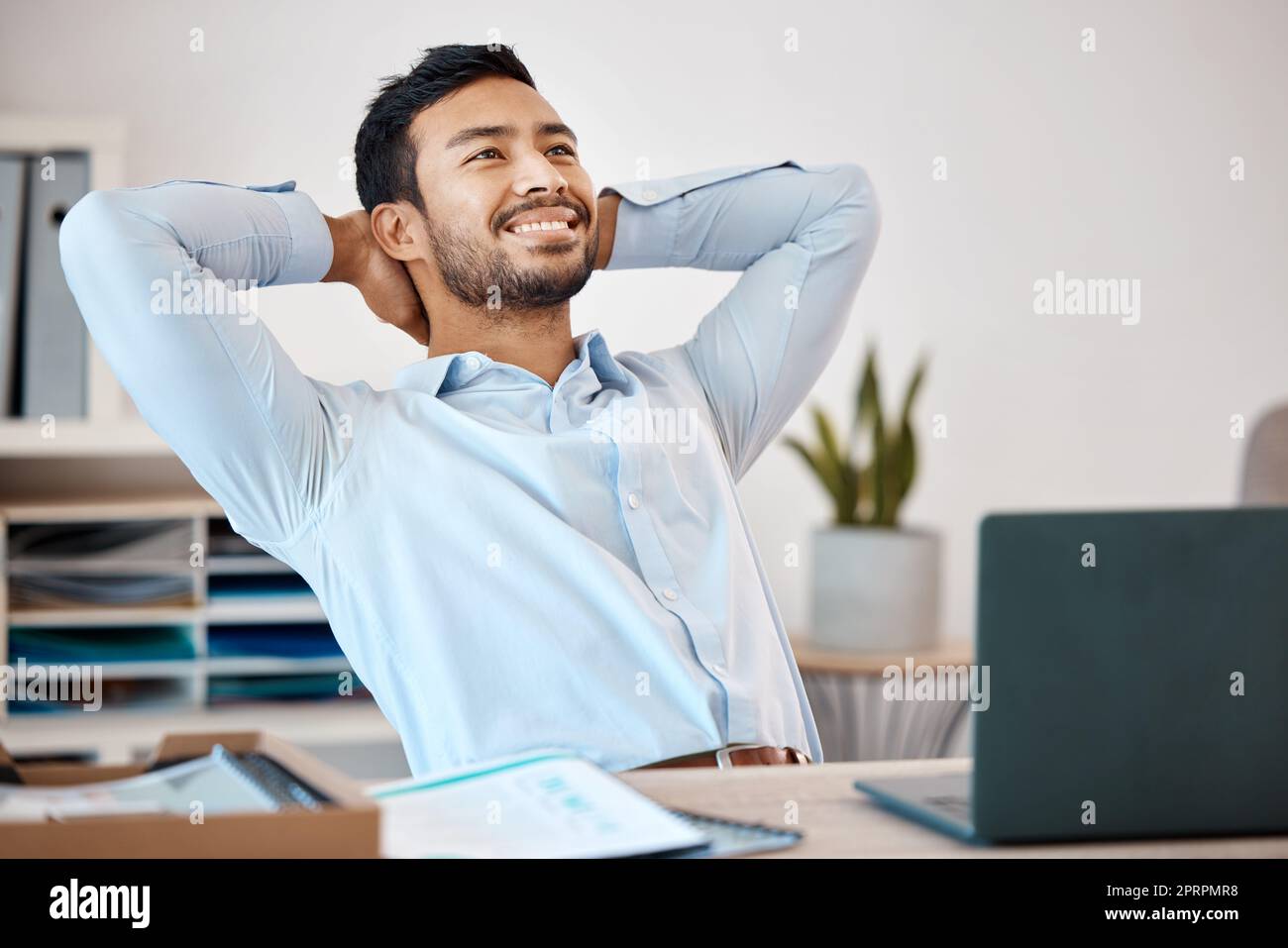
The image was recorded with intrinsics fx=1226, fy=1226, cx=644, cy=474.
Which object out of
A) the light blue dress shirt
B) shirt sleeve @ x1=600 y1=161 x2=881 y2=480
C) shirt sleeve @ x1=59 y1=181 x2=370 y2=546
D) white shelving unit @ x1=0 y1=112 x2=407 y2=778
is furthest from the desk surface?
white shelving unit @ x1=0 y1=112 x2=407 y2=778

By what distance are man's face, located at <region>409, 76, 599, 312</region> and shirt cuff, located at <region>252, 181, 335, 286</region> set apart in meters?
0.14

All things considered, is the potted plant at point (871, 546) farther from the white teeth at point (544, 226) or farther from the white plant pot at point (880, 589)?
A: the white teeth at point (544, 226)

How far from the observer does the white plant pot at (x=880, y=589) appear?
2.34 m

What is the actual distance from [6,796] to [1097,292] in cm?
262

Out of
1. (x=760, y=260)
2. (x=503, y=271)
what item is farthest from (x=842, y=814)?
(x=760, y=260)

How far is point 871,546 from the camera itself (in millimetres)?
2350

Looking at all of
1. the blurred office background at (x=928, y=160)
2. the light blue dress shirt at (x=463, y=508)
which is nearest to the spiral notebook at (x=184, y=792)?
the light blue dress shirt at (x=463, y=508)

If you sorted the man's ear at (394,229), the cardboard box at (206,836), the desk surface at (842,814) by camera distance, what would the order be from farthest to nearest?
the man's ear at (394,229) → the desk surface at (842,814) → the cardboard box at (206,836)

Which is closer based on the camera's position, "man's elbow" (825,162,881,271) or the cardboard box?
the cardboard box

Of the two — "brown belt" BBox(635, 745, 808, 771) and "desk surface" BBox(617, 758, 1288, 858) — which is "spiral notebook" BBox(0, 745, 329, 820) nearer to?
"desk surface" BBox(617, 758, 1288, 858)

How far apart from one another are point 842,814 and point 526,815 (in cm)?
20

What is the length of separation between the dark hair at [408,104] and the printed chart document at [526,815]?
2.90 ft

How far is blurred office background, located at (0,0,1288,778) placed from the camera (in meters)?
2.29

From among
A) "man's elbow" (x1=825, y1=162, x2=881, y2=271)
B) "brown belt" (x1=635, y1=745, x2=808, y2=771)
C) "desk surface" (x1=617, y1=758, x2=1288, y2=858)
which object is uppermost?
"man's elbow" (x1=825, y1=162, x2=881, y2=271)
